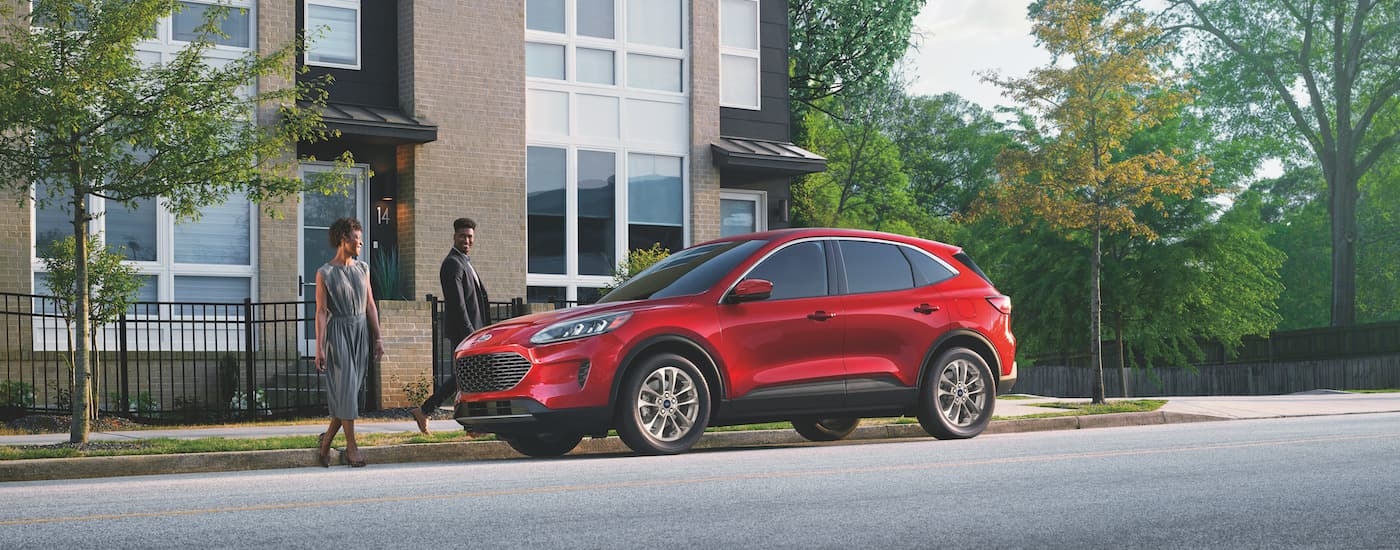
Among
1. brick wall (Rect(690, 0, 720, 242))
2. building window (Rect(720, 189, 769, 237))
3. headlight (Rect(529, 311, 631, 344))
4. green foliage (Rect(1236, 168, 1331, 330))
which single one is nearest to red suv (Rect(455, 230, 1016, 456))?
headlight (Rect(529, 311, 631, 344))

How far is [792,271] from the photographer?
12258 millimetres

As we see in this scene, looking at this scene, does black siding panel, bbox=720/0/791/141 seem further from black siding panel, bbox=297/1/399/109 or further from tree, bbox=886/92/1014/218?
tree, bbox=886/92/1014/218

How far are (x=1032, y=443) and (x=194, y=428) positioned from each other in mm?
8581

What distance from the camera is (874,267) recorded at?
12.7 m

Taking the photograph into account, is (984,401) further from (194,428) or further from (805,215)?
(805,215)

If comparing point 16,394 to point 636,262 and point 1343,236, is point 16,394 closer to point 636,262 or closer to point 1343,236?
point 636,262

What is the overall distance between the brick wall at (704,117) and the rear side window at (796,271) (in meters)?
12.3

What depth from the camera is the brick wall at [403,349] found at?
17.5 metres

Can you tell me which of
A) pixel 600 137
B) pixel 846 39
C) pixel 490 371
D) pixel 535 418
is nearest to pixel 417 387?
pixel 490 371

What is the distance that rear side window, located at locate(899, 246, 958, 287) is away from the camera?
510 inches

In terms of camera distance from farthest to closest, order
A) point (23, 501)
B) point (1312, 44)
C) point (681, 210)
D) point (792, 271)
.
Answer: point (1312, 44) → point (681, 210) → point (792, 271) → point (23, 501)

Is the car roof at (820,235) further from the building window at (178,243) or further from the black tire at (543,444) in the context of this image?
the building window at (178,243)

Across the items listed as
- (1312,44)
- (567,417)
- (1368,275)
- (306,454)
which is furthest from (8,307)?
(1368,275)

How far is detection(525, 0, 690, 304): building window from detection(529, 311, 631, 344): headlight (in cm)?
1227
